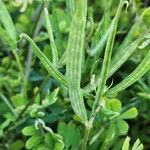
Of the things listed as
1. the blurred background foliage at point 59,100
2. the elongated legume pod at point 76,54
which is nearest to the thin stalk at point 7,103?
the blurred background foliage at point 59,100

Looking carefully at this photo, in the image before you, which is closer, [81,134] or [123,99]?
[81,134]

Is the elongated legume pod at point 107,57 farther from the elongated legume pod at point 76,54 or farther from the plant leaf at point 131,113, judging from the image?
the plant leaf at point 131,113

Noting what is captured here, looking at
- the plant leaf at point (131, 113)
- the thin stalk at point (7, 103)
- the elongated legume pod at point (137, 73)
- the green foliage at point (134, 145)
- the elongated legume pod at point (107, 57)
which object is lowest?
the plant leaf at point (131, 113)

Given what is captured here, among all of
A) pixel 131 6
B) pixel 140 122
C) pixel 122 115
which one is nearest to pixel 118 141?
pixel 122 115

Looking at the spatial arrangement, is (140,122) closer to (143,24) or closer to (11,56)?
(143,24)

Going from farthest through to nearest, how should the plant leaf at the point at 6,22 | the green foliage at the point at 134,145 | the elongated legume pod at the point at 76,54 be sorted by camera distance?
the plant leaf at the point at 6,22 < the green foliage at the point at 134,145 < the elongated legume pod at the point at 76,54

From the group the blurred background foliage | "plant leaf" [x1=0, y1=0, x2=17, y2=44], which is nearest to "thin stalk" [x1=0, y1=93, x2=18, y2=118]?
the blurred background foliage

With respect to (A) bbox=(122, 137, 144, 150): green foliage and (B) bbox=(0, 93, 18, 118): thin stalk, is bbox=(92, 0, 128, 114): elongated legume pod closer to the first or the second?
(A) bbox=(122, 137, 144, 150): green foliage
